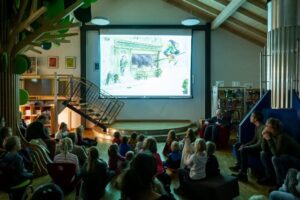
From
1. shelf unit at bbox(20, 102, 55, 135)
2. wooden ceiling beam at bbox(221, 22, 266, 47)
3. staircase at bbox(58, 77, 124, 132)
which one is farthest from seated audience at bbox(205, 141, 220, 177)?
wooden ceiling beam at bbox(221, 22, 266, 47)

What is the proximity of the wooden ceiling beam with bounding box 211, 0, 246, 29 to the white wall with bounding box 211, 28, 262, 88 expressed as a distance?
657 millimetres

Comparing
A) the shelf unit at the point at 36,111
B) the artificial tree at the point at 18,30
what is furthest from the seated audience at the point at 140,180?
the shelf unit at the point at 36,111

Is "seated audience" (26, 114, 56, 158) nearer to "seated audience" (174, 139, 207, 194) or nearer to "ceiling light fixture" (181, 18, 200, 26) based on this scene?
"seated audience" (174, 139, 207, 194)

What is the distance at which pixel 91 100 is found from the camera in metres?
10.9

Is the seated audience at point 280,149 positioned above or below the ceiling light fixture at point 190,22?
below

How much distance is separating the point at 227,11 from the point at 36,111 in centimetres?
615

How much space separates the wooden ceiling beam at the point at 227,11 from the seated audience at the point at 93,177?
5.60 metres

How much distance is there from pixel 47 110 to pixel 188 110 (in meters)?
4.58

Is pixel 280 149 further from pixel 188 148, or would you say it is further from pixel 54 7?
pixel 54 7

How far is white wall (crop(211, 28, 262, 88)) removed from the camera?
11.0 meters

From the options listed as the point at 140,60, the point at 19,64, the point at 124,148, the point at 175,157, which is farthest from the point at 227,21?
the point at 19,64

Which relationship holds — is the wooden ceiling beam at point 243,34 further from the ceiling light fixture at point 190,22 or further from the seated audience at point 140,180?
the seated audience at point 140,180

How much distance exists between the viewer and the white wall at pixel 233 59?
36.1ft

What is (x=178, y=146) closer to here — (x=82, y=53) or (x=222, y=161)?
(x=222, y=161)
